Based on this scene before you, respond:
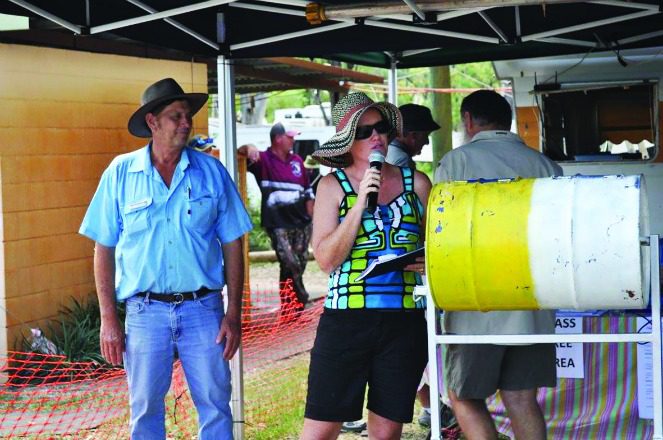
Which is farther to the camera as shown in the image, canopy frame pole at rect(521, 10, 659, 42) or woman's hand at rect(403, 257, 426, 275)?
canopy frame pole at rect(521, 10, 659, 42)

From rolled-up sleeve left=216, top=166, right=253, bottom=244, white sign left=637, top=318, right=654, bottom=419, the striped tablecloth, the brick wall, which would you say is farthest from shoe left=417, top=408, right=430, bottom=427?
the brick wall

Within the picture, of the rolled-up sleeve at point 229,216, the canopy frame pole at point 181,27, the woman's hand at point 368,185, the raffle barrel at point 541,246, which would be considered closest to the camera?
the raffle barrel at point 541,246

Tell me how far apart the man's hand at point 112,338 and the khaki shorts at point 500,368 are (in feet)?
4.89

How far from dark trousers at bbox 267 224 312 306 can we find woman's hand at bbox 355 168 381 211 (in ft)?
24.0

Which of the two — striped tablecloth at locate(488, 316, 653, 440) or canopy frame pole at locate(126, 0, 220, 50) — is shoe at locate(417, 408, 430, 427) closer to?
striped tablecloth at locate(488, 316, 653, 440)

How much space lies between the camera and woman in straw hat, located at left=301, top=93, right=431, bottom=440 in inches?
162

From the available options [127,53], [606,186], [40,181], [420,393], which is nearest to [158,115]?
[606,186]

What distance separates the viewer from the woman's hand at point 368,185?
12.6ft

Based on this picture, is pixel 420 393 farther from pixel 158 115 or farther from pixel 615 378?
pixel 158 115

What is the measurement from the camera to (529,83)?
7938 millimetres

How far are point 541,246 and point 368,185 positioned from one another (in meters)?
0.72

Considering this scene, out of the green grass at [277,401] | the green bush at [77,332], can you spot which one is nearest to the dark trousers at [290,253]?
the green grass at [277,401]

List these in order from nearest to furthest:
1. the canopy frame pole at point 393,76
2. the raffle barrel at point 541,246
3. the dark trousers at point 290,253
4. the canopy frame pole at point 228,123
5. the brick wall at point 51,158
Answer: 1. the raffle barrel at point 541,246
2. the canopy frame pole at point 228,123
3. the canopy frame pole at point 393,76
4. the brick wall at point 51,158
5. the dark trousers at point 290,253

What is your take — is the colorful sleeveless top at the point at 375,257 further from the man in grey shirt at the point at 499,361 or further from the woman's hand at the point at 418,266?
the man in grey shirt at the point at 499,361
